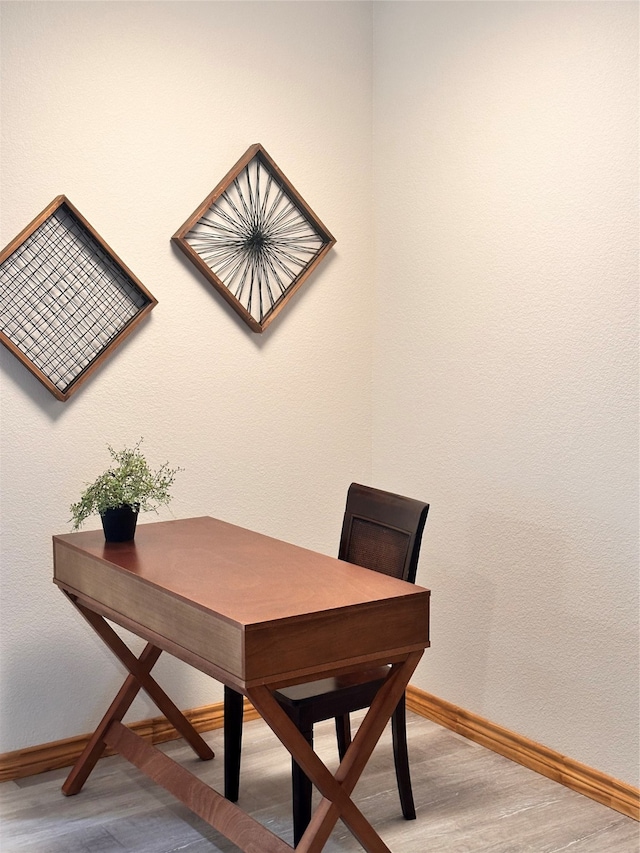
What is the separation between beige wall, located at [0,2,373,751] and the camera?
302cm

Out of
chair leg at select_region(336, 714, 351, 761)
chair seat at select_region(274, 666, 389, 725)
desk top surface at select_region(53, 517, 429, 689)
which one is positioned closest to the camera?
desk top surface at select_region(53, 517, 429, 689)

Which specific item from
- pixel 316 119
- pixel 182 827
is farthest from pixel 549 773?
pixel 316 119

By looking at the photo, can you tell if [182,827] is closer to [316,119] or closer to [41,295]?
[41,295]

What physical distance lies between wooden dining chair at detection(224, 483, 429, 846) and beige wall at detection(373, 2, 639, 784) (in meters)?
0.53

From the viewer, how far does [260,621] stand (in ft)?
6.42

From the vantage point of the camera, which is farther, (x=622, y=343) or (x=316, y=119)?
(x=316, y=119)

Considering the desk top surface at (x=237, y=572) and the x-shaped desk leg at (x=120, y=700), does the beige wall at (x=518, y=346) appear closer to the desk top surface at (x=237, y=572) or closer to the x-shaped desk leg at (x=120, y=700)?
the desk top surface at (x=237, y=572)

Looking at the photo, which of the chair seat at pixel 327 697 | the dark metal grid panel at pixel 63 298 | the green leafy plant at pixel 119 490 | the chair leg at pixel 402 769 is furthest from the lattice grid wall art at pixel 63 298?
the chair leg at pixel 402 769

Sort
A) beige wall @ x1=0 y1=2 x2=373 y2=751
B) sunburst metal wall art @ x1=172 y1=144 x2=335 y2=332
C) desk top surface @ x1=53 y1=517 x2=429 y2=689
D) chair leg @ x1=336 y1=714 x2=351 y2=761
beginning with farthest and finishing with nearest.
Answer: sunburst metal wall art @ x1=172 y1=144 x2=335 y2=332, beige wall @ x1=0 y1=2 x2=373 y2=751, chair leg @ x1=336 y1=714 x2=351 y2=761, desk top surface @ x1=53 y1=517 x2=429 y2=689

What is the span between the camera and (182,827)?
2729 millimetres

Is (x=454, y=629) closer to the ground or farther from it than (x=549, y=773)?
farther from it

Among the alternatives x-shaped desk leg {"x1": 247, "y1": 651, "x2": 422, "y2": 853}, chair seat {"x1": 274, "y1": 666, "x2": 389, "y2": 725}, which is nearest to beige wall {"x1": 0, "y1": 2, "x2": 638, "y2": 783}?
chair seat {"x1": 274, "y1": 666, "x2": 389, "y2": 725}

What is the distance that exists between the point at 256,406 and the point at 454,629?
3.60ft

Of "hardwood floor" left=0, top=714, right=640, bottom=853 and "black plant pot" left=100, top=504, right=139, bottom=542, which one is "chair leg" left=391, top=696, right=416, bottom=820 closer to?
"hardwood floor" left=0, top=714, right=640, bottom=853
